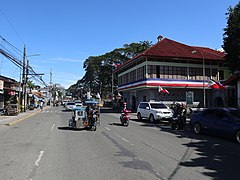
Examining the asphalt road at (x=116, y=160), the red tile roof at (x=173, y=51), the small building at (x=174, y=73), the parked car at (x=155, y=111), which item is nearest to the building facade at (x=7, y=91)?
the small building at (x=174, y=73)

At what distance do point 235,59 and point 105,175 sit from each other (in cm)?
2377

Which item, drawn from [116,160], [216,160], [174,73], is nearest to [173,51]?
[174,73]

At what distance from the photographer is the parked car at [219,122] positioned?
1230 centimetres

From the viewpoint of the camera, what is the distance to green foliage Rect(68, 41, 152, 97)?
223ft

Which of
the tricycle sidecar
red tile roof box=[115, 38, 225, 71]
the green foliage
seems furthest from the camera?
the green foliage

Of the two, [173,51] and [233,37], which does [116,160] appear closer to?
[233,37]

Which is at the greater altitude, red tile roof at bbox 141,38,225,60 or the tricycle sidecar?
red tile roof at bbox 141,38,225,60

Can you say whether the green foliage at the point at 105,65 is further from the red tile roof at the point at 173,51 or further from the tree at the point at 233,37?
the tree at the point at 233,37

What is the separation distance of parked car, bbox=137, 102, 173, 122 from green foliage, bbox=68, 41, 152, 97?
41828mm

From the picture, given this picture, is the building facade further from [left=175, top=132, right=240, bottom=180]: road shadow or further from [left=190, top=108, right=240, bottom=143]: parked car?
[left=175, top=132, right=240, bottom=180]: road shadow

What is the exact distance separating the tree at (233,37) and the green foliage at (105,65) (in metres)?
38.5

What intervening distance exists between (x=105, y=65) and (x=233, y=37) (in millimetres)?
53163

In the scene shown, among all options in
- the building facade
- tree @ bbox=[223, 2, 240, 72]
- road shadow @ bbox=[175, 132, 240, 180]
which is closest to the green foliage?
the building facade

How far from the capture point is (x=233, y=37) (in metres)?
23.2
